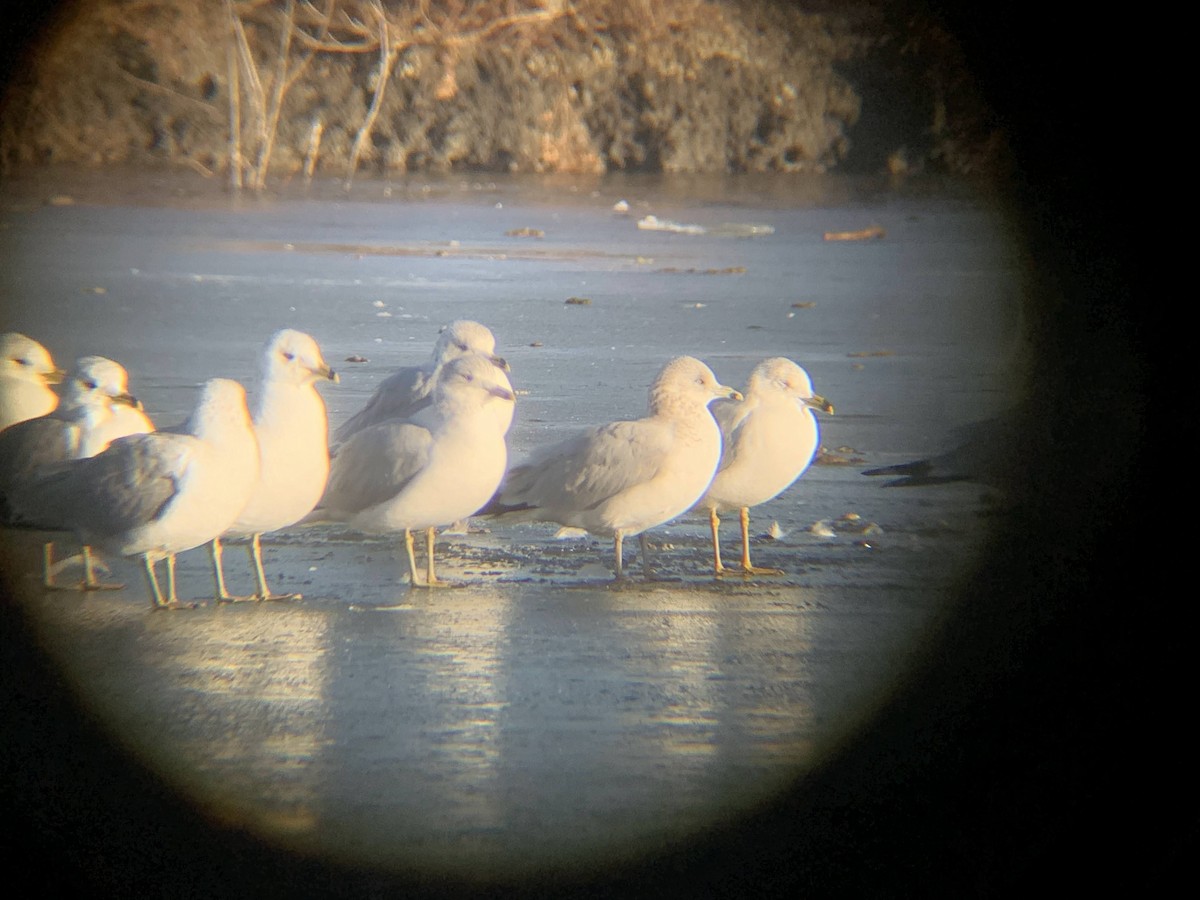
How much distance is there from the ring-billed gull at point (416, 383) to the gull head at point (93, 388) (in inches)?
37.9

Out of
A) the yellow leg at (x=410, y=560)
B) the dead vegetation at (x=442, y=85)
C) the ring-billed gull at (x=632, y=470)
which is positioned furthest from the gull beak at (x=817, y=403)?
the dead vegetation at (x=442, y=85)

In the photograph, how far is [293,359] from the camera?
6.19 metres

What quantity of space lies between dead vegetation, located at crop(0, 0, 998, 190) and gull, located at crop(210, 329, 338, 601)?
2100 centimetres

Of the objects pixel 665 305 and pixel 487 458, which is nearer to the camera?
pixel 487 458

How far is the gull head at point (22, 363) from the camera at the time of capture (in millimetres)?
7156

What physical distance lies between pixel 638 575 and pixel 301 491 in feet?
4.64

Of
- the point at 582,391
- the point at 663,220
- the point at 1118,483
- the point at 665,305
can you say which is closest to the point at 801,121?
the point at 663,220

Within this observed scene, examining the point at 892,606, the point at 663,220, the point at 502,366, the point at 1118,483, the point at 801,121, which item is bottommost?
Result: the point at 892,606

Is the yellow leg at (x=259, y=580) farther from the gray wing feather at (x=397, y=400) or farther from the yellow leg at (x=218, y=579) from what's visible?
the gray wing feather at (x=397, y=400)

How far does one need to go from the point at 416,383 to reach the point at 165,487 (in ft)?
6.11

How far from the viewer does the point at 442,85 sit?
27.9 metres

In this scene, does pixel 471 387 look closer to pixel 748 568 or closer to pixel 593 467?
pixel 593 467

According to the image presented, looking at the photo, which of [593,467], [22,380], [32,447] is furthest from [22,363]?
[593,467]

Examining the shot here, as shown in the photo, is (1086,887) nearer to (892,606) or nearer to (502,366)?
(892,606)
